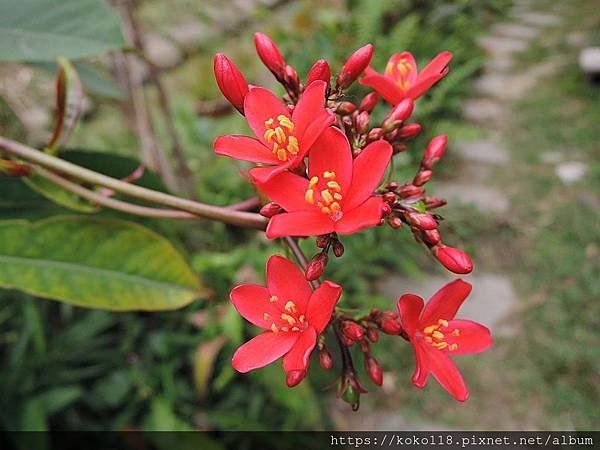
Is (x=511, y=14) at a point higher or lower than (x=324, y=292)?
lower

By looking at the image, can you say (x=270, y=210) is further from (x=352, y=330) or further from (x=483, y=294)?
(x=483, y=294)

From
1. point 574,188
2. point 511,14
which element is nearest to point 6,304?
point 574,188

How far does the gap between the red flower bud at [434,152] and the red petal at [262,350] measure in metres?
0.29

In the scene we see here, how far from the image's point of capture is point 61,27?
876 millimetres

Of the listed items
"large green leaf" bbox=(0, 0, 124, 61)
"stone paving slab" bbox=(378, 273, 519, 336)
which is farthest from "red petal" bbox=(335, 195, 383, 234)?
"stone paving slab" bbox=(378, 273, 519, 336)

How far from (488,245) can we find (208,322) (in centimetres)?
108

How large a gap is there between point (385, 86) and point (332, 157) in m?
0.17

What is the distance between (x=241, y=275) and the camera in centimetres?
192

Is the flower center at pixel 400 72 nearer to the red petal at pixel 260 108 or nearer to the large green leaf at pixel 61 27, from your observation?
the red petal at pixel 260 108

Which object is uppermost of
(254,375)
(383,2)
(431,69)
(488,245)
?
(431,69)

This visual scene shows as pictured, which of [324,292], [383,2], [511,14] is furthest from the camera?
[511,14]

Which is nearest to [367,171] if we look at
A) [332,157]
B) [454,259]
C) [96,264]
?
[332,157]

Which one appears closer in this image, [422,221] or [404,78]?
[422,221]

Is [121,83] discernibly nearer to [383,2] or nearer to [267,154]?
[267,154]
